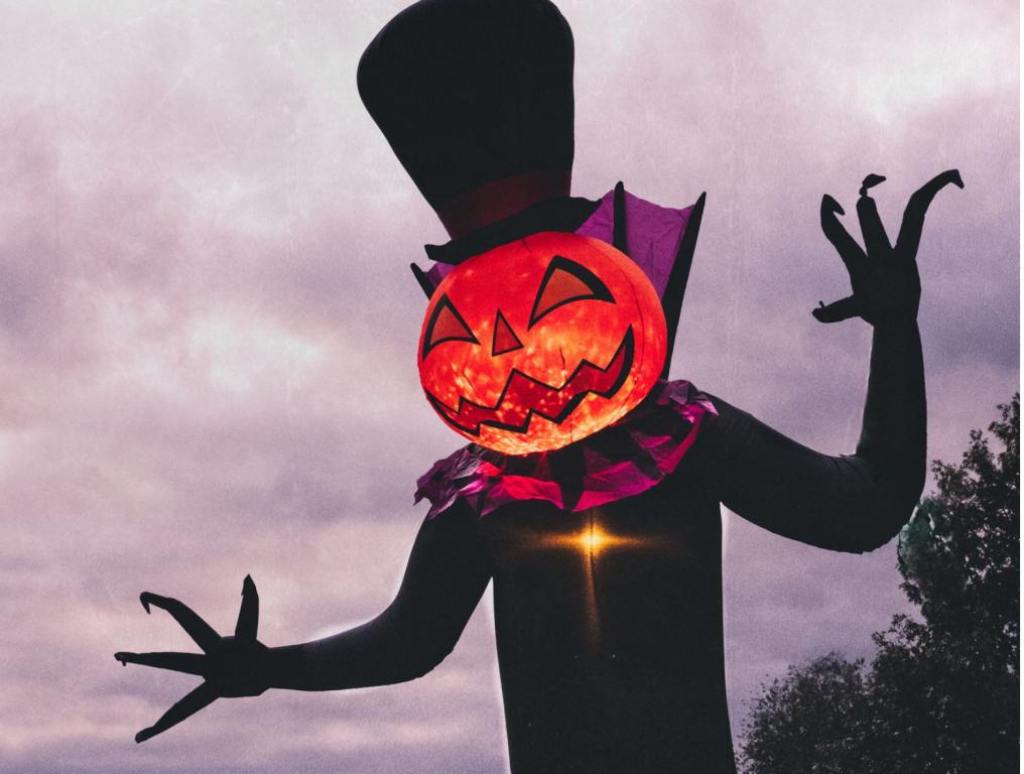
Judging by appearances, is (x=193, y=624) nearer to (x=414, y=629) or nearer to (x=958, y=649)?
(x=414, y=629)

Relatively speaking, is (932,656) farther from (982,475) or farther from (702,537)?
(702,537)

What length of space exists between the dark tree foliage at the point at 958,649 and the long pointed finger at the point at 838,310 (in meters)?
13.4

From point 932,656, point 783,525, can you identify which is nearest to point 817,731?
point 932,656

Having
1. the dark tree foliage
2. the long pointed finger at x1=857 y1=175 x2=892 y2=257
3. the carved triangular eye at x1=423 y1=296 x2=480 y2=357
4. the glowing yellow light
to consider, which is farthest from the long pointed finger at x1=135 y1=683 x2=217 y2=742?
the dark tree foliage

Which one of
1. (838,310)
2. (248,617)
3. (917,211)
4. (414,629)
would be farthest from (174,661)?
(917,211)

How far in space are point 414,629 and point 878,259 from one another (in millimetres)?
1982

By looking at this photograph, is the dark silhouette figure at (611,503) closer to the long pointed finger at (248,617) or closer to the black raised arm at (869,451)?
the black raised arm at (869,451)

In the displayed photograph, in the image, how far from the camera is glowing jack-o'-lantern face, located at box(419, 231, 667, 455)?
2914 mm

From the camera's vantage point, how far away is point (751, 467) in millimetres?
3441

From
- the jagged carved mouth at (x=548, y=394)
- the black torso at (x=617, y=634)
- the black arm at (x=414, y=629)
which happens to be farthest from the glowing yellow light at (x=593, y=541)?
the jagged carved mouth at (x=548, y=394)

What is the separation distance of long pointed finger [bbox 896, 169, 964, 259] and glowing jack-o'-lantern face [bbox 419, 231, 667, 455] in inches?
35.2

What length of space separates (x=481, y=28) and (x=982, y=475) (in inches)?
676

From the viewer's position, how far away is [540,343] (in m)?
2.90

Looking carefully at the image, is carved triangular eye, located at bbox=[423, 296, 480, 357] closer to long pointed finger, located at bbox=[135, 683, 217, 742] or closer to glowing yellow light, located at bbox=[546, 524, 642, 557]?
glowing yellow light, located at bbox=[546, 524, 642, 557]
